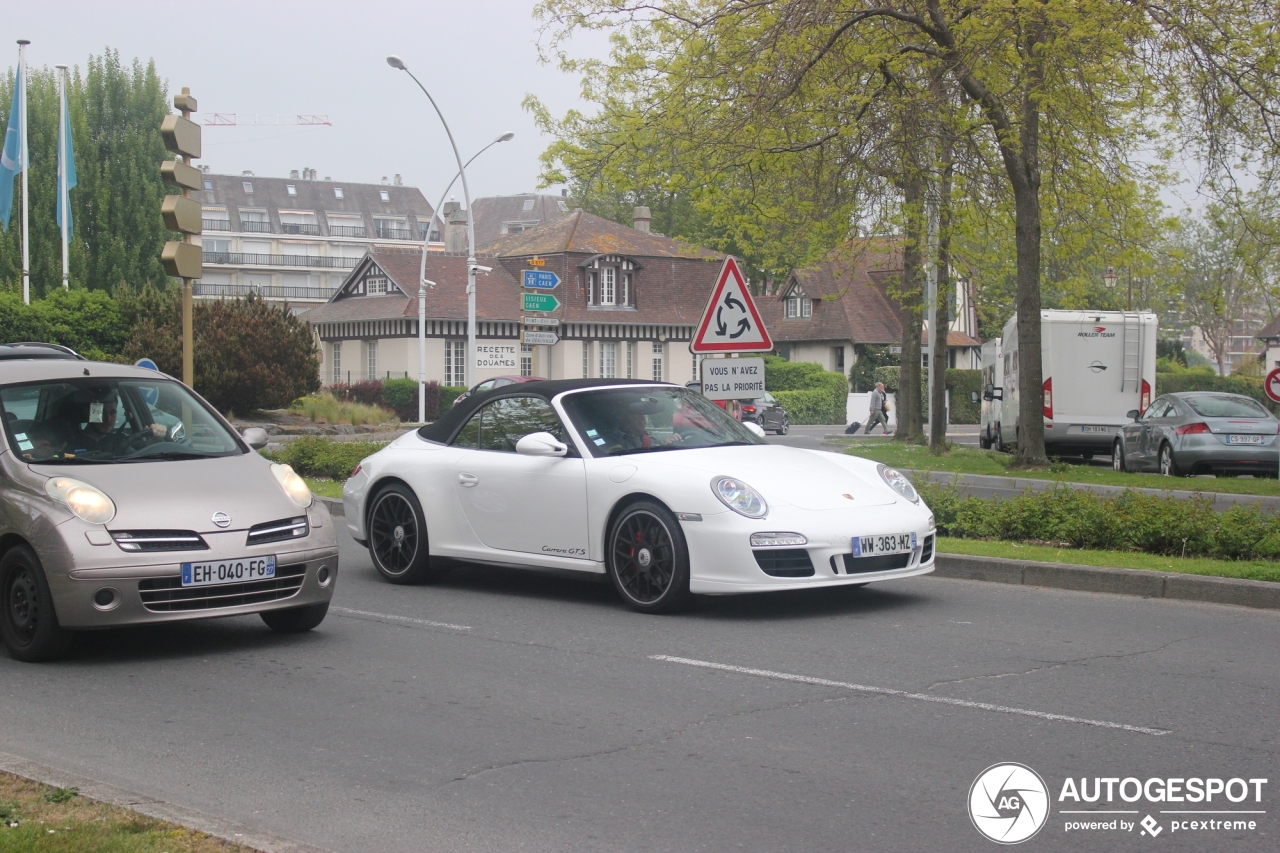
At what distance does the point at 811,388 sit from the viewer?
6316cm

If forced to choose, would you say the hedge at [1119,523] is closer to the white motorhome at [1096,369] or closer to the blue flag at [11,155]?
the white motorhome at [1096,369]

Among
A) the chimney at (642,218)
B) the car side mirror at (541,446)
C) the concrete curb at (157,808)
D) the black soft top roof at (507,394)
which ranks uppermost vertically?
the chimney at (642,218)

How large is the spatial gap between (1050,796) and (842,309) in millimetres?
67108

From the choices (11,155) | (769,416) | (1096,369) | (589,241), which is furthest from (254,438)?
(589,241)

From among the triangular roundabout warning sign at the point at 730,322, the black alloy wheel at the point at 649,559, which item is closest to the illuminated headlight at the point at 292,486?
the black alloy wheel at the point at 649,559

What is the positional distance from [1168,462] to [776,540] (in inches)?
625

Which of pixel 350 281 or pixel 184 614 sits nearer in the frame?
pixel 184 614

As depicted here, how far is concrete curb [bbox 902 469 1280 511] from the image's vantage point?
16897 mm

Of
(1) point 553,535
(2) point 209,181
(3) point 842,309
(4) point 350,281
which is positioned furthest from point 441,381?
(2) point 209,181

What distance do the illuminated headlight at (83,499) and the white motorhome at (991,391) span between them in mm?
26890

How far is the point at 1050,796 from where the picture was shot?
4.92m

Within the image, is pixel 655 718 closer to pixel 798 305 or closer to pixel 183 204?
pixel 183 204

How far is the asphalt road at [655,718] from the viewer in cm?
471

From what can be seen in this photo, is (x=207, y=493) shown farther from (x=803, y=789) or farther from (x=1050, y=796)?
(x=1050, y=796)
